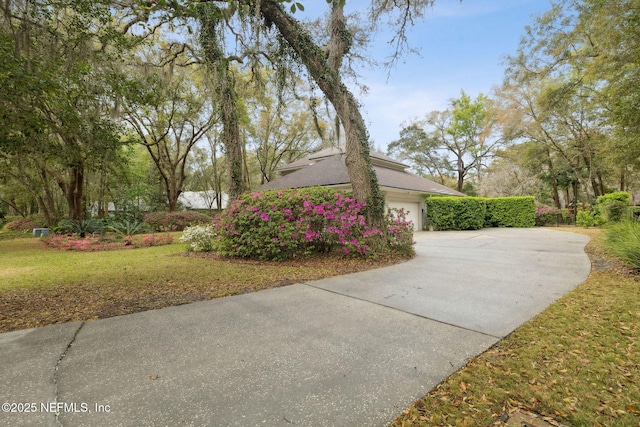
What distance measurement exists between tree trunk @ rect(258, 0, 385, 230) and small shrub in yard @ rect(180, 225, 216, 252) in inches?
181

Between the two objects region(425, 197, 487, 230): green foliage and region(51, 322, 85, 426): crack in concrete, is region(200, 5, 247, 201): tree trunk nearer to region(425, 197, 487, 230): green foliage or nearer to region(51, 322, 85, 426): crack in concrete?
region(51, 322, 85, 426): crack in concrete

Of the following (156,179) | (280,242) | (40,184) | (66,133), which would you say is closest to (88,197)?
(40,184)

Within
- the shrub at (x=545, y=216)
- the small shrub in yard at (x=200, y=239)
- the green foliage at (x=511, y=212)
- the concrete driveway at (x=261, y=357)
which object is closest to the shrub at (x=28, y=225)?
the small shrub in yard at (x=200, y=239)

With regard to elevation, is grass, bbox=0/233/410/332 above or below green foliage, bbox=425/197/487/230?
below

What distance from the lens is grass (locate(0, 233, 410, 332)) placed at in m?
3.20

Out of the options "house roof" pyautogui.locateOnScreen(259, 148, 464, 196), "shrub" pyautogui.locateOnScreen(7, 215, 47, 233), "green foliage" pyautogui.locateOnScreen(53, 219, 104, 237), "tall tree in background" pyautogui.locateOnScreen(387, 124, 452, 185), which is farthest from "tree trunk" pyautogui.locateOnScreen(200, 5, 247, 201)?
"tall tree in background" pyautogui.locateOnScreen(387, 124, 452, 185)

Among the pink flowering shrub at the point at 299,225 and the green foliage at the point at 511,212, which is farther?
the green foliage at the point at 511,212

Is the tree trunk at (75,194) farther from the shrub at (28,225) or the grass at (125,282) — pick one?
the grass at (125,282)

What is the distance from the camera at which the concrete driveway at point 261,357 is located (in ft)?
4.96

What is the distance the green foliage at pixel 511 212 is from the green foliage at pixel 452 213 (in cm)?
260

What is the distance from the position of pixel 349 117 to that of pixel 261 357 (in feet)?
18.6

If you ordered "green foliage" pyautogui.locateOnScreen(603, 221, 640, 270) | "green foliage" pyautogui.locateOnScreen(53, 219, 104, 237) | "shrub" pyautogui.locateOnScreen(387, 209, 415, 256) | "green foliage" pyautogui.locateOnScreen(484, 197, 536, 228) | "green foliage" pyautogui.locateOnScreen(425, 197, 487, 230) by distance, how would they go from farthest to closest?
"green foliage" pyautogui.locateOnScreen(484, 197, 536, 228) < "green foliage" pyautogui.locateOnScreen(425, 197, 487, 230) < "green foliage" pyautogui.locateOnScreen(53, 219, 104, 237) < "shrub" pyautogui.locateOnScreen(387, 209, 415, 256) < "green foliage" pyautogui.locateOnScreen(603, 221, 640, 270)

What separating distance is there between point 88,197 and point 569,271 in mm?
25905

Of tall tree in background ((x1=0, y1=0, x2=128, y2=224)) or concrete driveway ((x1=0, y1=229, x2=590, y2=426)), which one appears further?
tall tree in background ((x1=0, y1=0, x2=128, y2=224))
